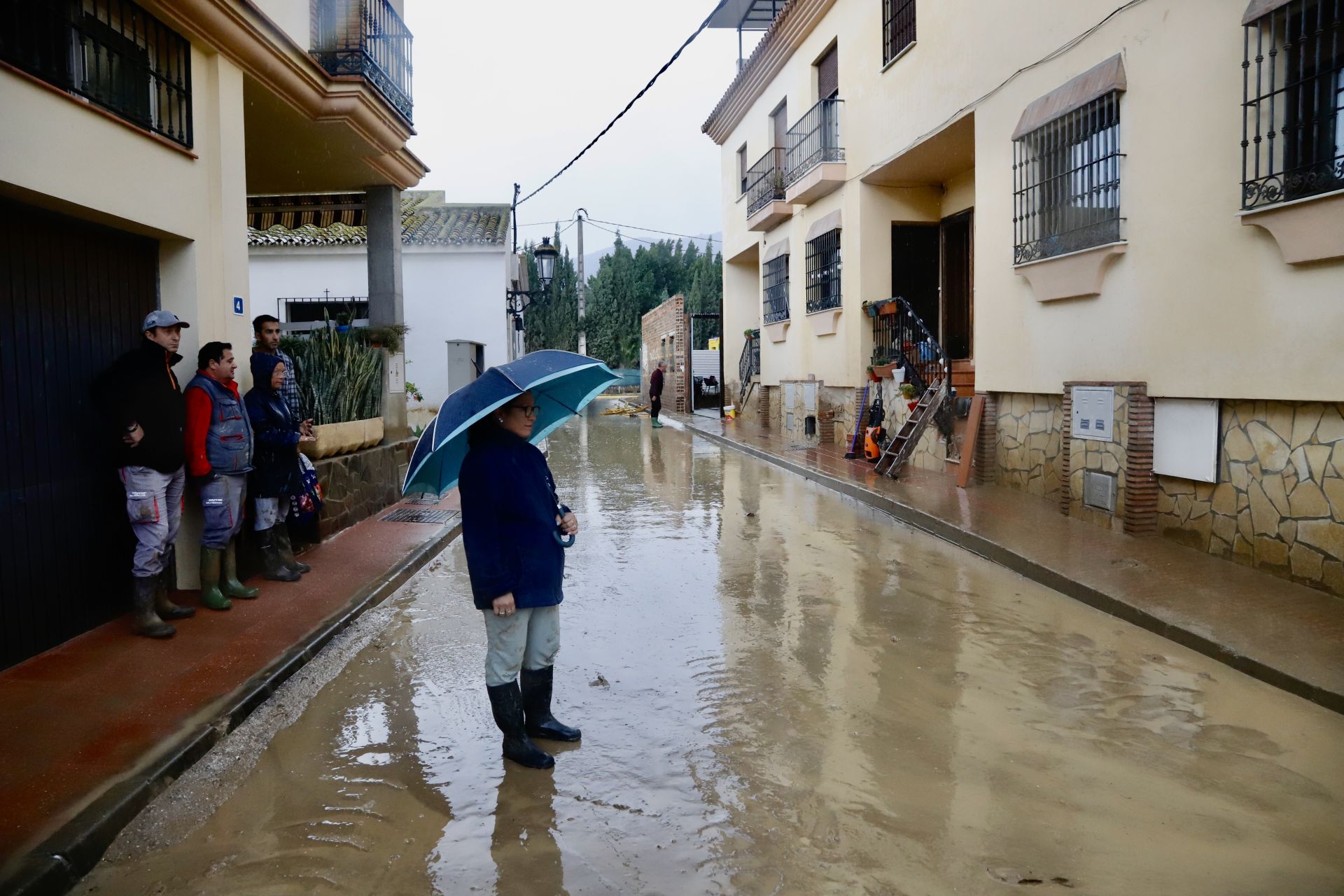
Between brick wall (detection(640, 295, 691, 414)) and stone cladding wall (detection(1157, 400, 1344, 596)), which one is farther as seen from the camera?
brick wall (detection(640, 295, 691, 414))

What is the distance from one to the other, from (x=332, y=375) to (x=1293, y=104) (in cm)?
852

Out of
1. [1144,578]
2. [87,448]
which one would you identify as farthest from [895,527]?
[87,448]

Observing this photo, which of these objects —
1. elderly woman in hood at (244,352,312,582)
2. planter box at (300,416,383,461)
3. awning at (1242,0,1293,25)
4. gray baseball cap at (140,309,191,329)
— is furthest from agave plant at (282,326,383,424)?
awning at (1242,0,1293,25)

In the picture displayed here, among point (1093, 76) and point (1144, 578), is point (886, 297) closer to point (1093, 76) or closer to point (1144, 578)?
point (1093, 76)

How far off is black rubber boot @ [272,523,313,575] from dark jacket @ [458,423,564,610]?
384cm

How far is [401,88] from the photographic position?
1077cm

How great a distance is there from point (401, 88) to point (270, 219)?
4322 millimetres

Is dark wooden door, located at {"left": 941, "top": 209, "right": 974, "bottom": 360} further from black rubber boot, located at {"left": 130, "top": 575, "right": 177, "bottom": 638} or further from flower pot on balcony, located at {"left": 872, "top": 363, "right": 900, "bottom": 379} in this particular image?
black rubber boot, located at {"left": 130, "top": 575, "right": 177, "bottom": 638}

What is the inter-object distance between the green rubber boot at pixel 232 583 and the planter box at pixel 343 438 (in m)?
1.84

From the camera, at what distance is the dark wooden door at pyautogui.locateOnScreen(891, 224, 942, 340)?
1572cm

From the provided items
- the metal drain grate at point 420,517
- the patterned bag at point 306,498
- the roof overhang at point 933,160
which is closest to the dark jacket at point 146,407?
the patterned bag at point 306,498

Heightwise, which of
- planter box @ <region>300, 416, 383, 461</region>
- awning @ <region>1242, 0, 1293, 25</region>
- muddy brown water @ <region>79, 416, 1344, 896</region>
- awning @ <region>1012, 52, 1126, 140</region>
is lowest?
muddy brown water @ <region>79, 416, 1344, 896</region>

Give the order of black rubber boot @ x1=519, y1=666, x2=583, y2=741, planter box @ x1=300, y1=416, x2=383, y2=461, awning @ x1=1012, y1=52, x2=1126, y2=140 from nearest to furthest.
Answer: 1. black rubber boot @ x1=519, y1=666, x2=583, y2=741
2. awning @ x1=1012, y1=52, x2=1126, y2=140
3. planter box @ x1=300, y1=416, x2=383, y2=461

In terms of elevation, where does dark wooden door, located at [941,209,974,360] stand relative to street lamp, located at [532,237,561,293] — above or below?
below
